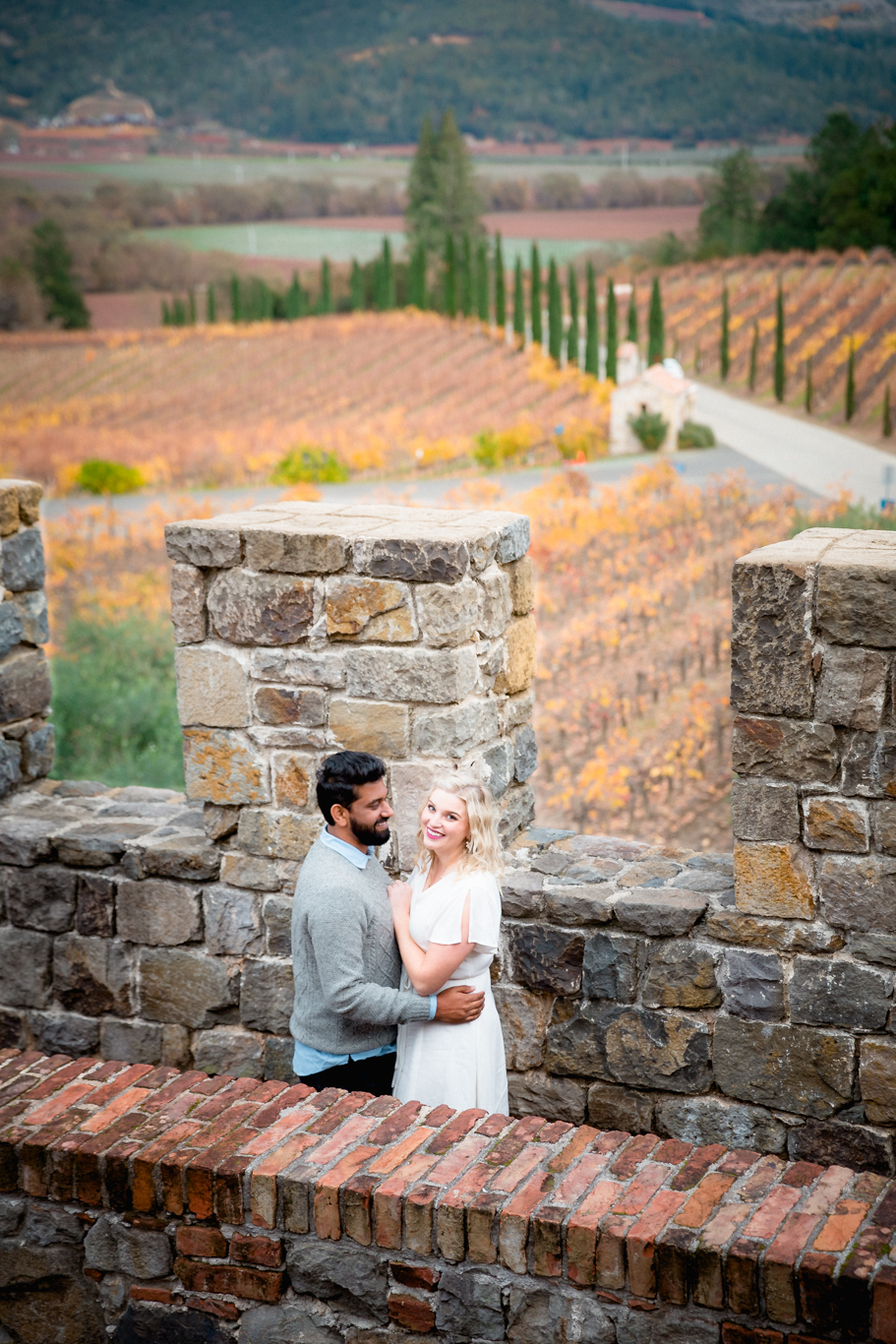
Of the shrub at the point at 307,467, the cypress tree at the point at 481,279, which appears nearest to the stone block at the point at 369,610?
the shrub at the point at 307,467

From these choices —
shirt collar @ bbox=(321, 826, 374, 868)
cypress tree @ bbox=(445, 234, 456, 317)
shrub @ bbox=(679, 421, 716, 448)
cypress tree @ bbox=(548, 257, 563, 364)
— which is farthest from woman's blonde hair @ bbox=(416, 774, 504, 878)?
cypress tree @ bbox=(445, 234, 456, 317)

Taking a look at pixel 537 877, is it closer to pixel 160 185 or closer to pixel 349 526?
pixel 349 526

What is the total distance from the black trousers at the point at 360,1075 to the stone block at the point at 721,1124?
3.12 ft

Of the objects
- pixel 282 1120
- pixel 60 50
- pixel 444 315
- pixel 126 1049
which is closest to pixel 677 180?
pixel 444 315

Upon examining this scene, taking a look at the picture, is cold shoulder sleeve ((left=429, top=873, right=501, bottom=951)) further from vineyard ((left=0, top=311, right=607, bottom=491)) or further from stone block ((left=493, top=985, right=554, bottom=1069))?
vineyard ((left=0, top=311, right=607, bottom=491))

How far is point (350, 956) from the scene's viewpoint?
9.61 feet

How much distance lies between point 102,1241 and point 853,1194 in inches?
56.7

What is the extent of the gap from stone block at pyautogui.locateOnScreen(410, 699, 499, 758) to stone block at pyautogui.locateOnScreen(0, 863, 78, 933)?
4.59ft

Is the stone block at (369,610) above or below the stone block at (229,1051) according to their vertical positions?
above

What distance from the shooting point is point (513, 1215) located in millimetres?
2133

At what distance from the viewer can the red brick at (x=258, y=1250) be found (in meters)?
2.31

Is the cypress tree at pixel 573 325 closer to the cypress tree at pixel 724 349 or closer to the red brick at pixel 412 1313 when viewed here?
the cypress tree at pixel 724 349

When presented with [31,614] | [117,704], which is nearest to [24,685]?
[31,614]

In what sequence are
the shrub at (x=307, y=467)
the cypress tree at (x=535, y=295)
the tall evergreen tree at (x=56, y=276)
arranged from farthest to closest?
the tall evergreen tree at (x=56, y=276)
the shrub at (x=307, y=467)
the cypress tree at (x=535, y=295)
